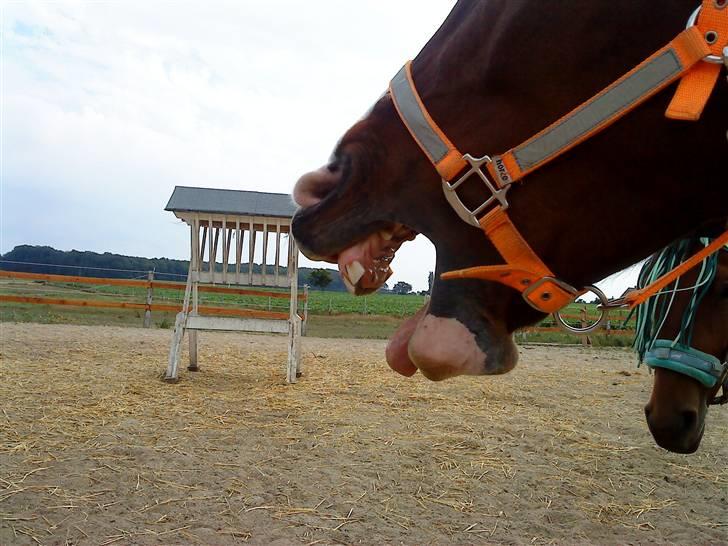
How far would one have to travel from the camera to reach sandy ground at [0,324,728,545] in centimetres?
258

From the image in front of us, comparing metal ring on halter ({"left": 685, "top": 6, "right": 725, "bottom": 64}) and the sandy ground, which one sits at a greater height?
metal ring on halter ({"left": 685, "top": 6, "right": 725, "bottom": 64})

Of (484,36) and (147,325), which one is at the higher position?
(484,36)

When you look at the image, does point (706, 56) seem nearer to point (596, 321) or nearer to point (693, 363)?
point (596, 321)

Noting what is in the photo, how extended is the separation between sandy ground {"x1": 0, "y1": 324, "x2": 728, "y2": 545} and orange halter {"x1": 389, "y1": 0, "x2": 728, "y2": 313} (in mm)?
1995

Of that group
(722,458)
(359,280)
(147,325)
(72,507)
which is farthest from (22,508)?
(147,325)

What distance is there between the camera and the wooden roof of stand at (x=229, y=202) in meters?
5.59

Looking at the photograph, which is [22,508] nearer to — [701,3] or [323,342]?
[701,3]

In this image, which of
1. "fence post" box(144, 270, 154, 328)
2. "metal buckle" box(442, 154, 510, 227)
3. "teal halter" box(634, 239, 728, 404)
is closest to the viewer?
"metal buckle" box(442, 154, 510, 227)

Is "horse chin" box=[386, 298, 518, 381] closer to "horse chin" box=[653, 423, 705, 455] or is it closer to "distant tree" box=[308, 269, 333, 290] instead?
"horse chin" box=[653, 423, 705, 455]

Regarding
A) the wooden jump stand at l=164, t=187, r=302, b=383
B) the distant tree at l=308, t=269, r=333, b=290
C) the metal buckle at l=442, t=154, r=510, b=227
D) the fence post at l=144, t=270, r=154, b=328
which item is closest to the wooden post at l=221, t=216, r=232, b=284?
the wooden jump stand at l=164, t=187, r=302, b=383

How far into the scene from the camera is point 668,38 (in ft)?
2.69

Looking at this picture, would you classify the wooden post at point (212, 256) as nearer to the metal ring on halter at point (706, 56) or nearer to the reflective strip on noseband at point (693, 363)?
the reflective strip on noseband at point (693, 363)

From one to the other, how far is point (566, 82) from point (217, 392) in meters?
5.00

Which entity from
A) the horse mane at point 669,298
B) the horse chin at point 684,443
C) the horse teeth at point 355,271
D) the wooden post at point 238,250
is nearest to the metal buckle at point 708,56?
the horse teeth at point 355,271
